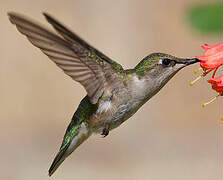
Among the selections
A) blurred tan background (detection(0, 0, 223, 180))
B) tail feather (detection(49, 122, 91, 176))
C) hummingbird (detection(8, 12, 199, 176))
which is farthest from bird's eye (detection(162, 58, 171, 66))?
Result: blurred tan background (detection(0, 0, 223, 180))

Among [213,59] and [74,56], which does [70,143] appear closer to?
[74,56]

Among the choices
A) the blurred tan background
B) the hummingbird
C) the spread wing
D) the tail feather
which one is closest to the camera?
the spread wing

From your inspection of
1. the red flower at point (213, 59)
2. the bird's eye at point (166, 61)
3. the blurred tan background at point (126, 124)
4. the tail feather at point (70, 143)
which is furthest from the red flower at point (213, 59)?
the blurred tan background at point (126, 124)

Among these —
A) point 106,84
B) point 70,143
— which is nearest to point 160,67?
point 106,84

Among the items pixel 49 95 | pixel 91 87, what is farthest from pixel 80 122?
pixel 49 95

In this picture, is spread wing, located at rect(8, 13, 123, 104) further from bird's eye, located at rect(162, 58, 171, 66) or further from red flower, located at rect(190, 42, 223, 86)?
red flower, located at rect(190, 42, 223, 86)

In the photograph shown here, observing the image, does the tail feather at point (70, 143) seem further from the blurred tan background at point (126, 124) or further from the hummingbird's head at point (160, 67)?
the blurred tan background at point (126, 124)

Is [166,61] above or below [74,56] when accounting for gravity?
below

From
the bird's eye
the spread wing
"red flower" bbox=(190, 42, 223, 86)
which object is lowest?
"red flower" bbox=(190, 42, 223, 86)
